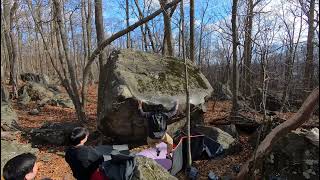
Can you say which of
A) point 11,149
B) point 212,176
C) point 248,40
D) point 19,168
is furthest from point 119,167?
point 248,40

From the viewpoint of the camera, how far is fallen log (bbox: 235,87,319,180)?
4.73 m

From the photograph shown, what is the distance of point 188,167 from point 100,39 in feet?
21.5

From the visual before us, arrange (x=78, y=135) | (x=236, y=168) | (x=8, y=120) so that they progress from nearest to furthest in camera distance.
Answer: (x=78, y=135) → (x=236, y=168) → (x=8, y=120)

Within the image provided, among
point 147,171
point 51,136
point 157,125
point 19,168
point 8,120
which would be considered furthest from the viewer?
point 8,120

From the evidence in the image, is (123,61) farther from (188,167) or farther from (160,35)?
(160,35)

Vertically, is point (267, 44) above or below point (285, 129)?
above

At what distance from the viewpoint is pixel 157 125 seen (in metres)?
8.03

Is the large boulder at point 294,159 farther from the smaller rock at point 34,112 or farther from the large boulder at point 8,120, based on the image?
the smaller rock at point 34,112

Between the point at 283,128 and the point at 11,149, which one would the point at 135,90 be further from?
the point at 283,128

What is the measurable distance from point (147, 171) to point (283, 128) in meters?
2.17

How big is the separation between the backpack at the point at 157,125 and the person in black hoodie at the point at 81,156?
329 cm

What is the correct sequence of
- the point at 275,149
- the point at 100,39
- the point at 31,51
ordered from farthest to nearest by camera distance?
the point at 31,51
the point at 100,39
the point at 275,149

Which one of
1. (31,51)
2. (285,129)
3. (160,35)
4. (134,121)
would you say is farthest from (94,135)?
(31,51)

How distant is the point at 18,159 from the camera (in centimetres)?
355
